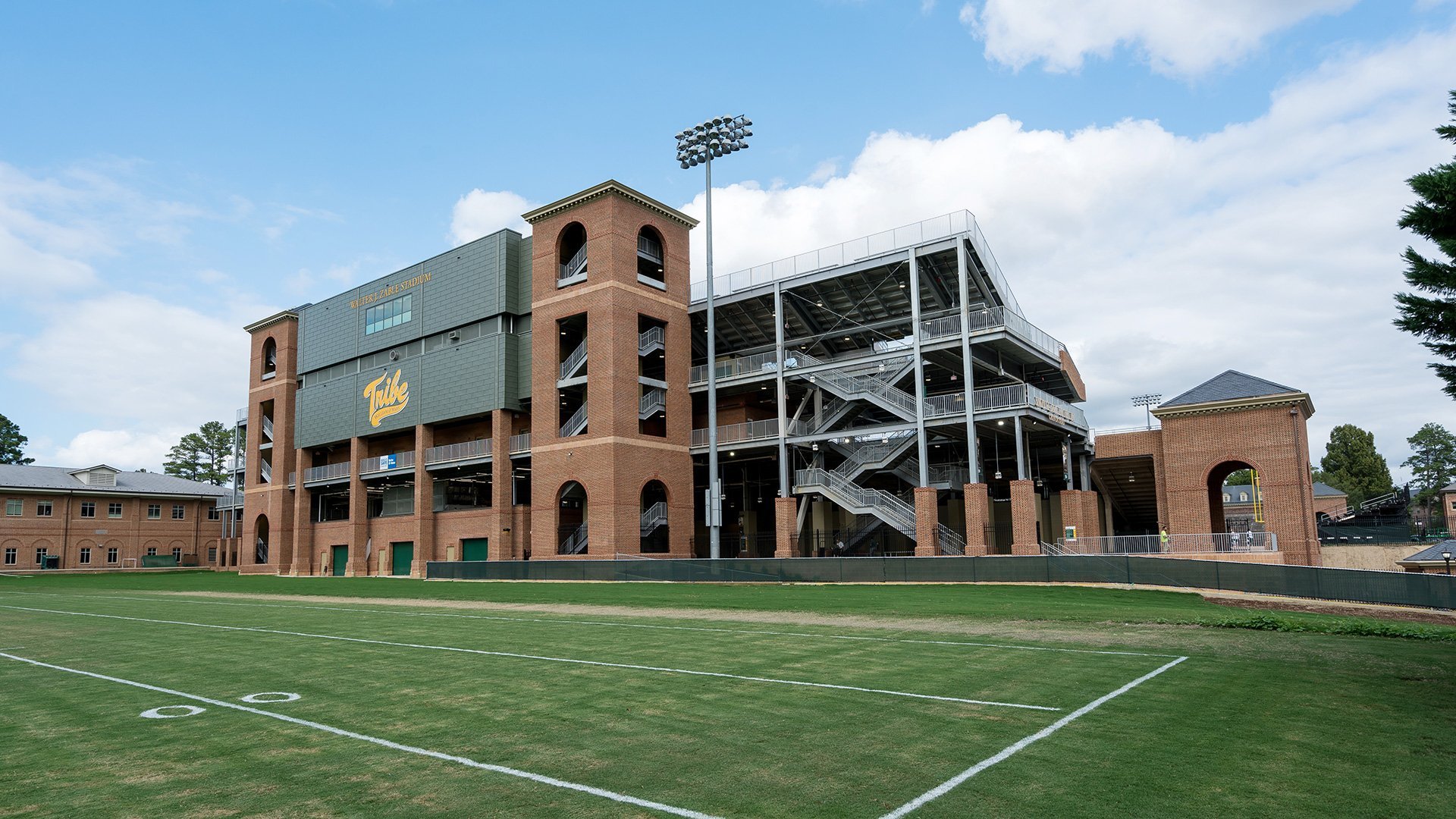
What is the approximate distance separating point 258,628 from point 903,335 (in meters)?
39.5

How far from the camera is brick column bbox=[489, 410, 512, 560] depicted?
5025 centimetres

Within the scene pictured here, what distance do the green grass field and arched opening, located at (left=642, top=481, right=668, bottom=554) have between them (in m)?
30.0

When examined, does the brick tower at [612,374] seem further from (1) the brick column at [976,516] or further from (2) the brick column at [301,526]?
(2) the brick column at [301,526]

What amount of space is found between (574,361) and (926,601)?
96.5ft

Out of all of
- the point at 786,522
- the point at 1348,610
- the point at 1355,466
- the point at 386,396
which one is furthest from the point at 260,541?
the point at 1355,466

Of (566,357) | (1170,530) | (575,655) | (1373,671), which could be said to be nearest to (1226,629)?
(1373,671)

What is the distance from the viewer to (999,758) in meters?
7.31

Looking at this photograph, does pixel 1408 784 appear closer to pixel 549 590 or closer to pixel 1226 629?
pixel 1226 629

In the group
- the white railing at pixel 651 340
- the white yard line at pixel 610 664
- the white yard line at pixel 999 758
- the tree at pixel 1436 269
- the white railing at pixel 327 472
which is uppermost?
the white railing at pixel 651 340

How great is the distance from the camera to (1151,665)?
39.6 feet

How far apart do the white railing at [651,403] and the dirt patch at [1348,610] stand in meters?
30.0

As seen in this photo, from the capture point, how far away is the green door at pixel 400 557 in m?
57.5

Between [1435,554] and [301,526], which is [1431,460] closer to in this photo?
[1435,554]

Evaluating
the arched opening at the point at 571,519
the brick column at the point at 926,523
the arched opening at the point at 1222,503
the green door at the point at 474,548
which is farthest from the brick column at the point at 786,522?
the arched opening at the point at 1222,503
